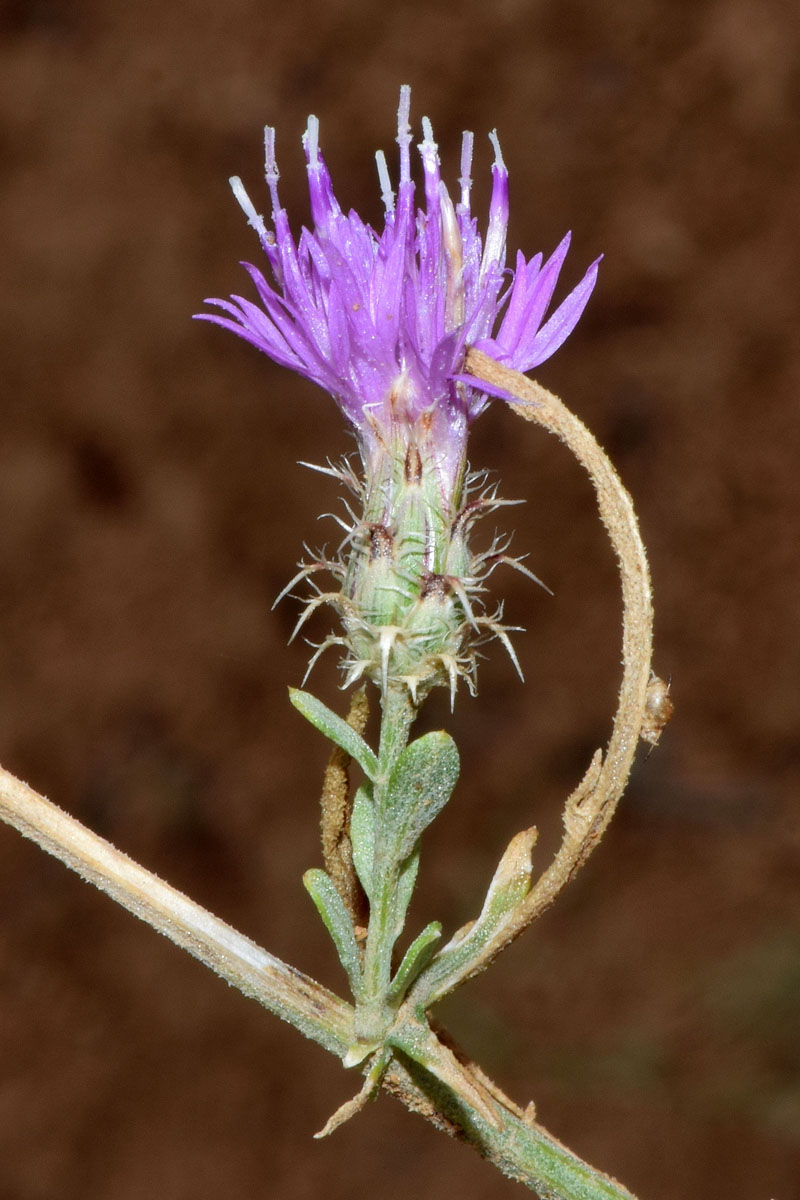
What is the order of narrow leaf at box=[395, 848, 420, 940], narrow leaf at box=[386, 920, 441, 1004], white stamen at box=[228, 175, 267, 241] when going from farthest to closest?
white stamen at box=[228, 175, 267, 241], narrow leaf at box=[395, 848, 420, 940], narrow leaf at box=[386, 920, 441, 1004]

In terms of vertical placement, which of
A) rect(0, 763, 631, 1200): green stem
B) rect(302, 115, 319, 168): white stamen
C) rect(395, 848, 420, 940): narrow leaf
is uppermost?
rect(302, 115, 319, 168): white stamen

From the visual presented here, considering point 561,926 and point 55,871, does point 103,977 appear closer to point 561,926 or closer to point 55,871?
point 55,871

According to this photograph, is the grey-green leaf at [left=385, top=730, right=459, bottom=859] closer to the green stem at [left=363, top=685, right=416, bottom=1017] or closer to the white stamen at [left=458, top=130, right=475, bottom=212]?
the green stem at [left=363, top=685, right=416, bottom=1017]

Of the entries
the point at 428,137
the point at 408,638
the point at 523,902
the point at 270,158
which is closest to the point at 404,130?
the point at 428,137

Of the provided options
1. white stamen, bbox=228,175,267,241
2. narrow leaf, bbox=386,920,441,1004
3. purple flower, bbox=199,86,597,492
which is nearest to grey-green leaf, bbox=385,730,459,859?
narrow leaf, bbox=386,920,441,1004

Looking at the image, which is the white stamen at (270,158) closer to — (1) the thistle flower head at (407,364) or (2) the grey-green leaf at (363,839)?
(1) the thistle flower head at (407,364)

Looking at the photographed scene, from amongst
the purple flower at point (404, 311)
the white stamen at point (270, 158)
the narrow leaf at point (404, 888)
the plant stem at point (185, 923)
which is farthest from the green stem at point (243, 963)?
the white stamen at point (270, 158)

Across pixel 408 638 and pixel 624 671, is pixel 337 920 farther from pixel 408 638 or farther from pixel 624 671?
pixel 624 671
